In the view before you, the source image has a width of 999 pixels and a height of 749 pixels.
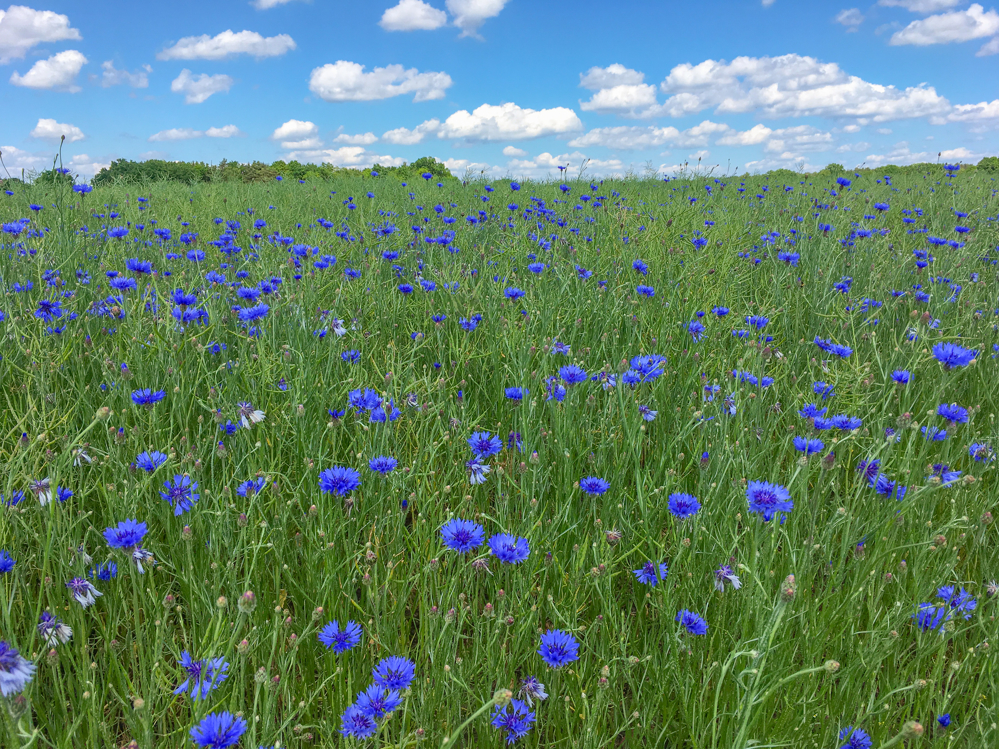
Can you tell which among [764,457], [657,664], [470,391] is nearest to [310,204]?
[470,391]

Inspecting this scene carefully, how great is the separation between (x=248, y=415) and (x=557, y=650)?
3.45 ft

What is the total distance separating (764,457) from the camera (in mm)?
1735

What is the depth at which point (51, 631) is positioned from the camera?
1031mm

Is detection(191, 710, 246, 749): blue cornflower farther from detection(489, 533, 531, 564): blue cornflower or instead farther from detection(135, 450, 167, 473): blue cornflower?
detection(135, 450, 167, 473): blue cornflower

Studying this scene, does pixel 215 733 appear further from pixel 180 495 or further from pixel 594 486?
pixel 594 486

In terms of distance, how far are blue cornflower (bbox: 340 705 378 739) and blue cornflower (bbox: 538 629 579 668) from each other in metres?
0.31

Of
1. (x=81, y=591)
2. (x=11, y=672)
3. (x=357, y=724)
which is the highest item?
(x=11, y=672)

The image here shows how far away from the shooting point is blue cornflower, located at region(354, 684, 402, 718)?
881 millimetres

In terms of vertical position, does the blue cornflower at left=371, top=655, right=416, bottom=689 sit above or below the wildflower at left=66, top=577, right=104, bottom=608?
below

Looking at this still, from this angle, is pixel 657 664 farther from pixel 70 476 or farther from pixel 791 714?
pixel 70 476

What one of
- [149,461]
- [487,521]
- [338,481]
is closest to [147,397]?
[149,461]

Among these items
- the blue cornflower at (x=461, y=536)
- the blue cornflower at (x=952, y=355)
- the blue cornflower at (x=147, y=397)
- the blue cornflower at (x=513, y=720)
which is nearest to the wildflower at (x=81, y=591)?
the blue cornflower at (x=147, y=397)

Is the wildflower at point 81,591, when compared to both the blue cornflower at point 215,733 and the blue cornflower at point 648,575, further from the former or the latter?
the blue cornflower at point 648,575

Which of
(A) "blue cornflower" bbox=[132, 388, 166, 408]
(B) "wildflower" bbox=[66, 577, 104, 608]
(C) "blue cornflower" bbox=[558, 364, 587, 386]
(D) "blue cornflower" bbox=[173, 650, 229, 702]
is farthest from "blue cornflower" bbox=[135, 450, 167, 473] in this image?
(C) "blue cornflower" bbox=[558, 364, 587, 386]
